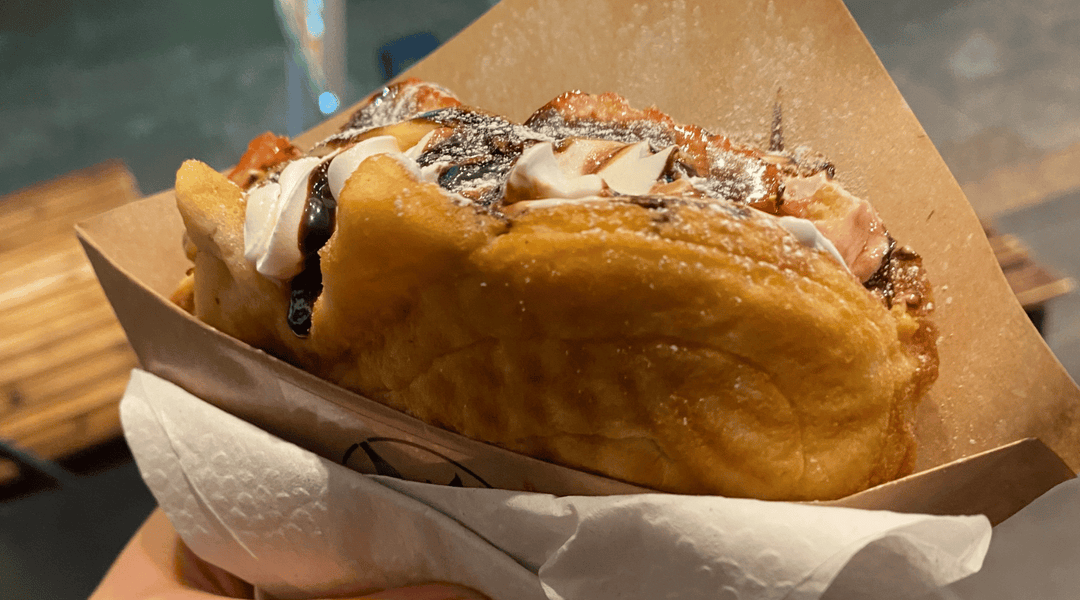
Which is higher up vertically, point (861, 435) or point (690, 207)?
point (690, 207)

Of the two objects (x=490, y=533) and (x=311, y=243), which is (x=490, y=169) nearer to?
(x=311, y=243)

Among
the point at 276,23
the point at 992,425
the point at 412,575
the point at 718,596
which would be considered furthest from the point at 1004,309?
the point at 276,23

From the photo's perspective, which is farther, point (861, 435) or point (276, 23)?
point (276, 23)

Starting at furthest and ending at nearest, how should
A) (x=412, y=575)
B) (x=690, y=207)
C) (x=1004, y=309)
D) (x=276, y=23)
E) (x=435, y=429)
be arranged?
(x=276, y=23) → (x=412, y=575) → (x=1004, y=309) → (x=435, y=429) → (x=690, y=207)

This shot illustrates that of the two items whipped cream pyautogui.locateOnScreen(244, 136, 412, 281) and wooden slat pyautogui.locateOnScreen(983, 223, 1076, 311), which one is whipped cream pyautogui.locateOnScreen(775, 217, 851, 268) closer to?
whipped cream pyautogui.locateOnScreen(244, 136, 412, 281)

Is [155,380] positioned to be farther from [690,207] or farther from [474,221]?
[690,207]

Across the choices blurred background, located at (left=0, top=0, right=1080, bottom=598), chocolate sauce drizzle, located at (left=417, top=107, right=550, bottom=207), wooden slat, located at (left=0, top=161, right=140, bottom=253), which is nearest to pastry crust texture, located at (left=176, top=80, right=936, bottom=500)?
chocolate sauce drizzle, located at (left=417, top=107, right=550, bottom=207)

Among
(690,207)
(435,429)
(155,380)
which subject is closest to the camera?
(690,207)
